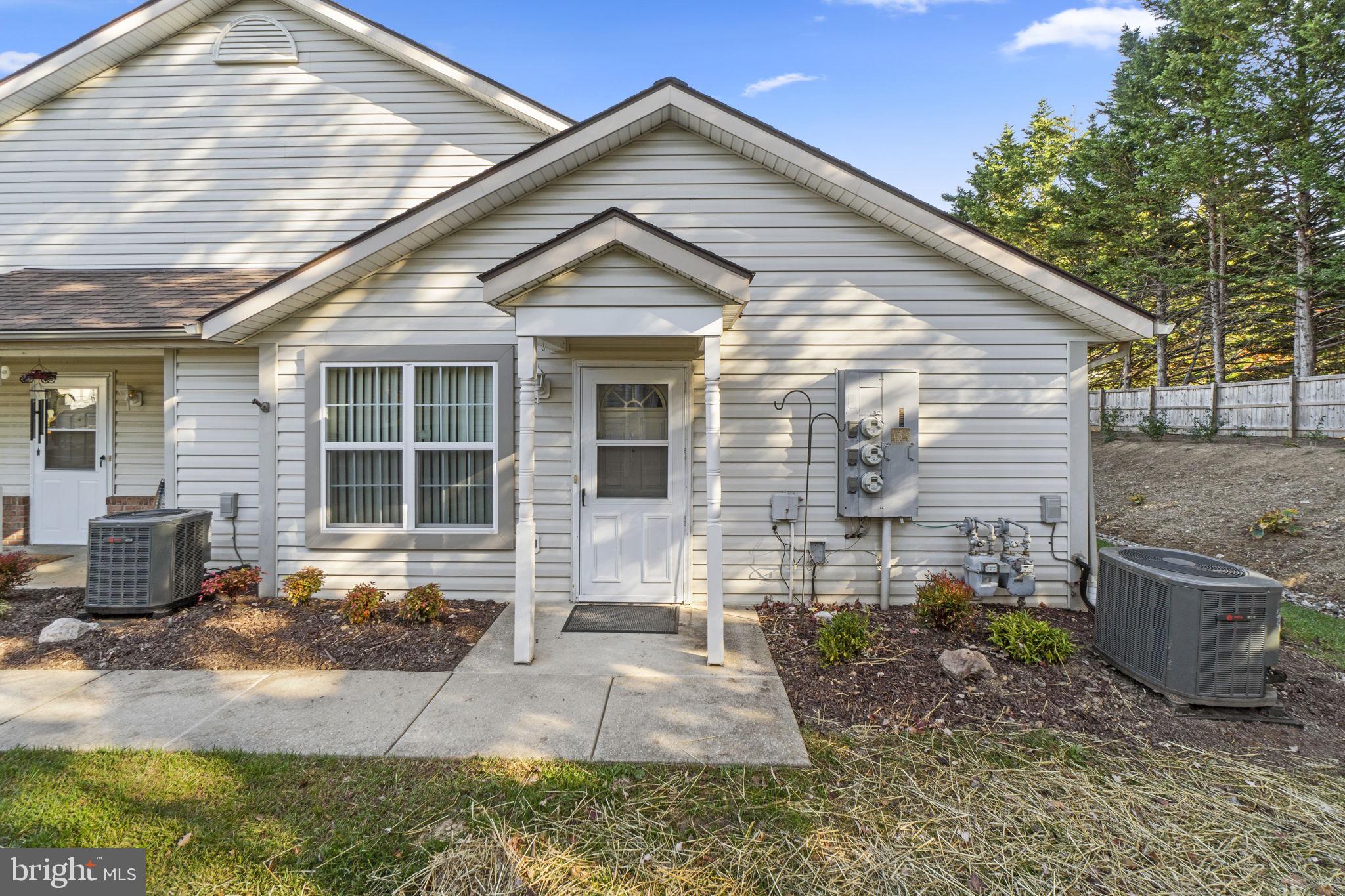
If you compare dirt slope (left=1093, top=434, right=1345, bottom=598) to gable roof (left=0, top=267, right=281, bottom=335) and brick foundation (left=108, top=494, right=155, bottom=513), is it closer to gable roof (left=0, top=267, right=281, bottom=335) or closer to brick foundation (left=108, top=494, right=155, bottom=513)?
gable roof (left=0, top=267, right=281, bottom=335)

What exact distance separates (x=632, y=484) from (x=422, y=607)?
7.03ft

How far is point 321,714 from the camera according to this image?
3621mm

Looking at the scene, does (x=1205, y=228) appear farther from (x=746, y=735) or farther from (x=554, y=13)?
(x=746, y=735)

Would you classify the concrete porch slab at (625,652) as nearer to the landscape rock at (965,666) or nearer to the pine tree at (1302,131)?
the landscape rock at (965,666)

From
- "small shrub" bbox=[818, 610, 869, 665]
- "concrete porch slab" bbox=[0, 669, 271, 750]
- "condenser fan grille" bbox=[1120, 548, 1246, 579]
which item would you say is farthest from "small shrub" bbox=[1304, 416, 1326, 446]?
"concrete porch slab" bbox=[0, 669, 271, 750]

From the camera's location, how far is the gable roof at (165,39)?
676cm

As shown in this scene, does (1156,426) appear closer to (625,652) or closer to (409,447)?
(625,652)

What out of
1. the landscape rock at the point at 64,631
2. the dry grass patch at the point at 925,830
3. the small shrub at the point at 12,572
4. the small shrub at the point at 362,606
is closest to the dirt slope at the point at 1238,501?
the dry grass patch at the point at 925,830

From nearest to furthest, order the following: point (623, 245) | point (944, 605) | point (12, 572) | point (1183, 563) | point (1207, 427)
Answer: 1. point (1183, 563)
2. point (623, 245)
3. point (944, 605)
4. point (12, 572)
5. point (1207, 427)

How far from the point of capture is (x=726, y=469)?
5.51 meters

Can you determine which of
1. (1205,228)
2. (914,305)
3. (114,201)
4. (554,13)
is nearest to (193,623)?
(114,201)

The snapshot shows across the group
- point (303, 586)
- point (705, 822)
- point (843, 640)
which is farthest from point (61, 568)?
point (843, 640)

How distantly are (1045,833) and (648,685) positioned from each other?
2327 mm

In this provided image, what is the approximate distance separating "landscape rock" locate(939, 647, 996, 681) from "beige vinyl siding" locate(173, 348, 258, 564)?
665cm
